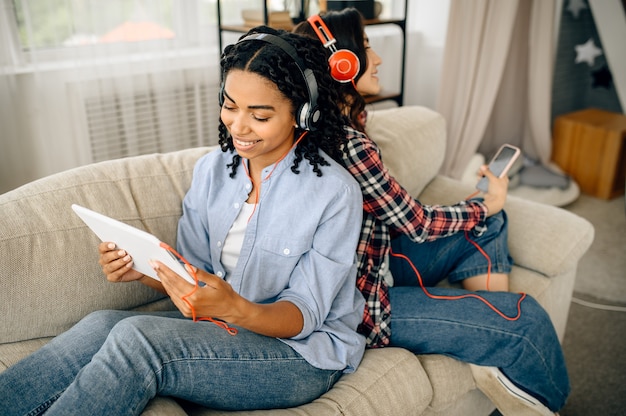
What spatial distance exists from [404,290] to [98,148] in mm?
1392

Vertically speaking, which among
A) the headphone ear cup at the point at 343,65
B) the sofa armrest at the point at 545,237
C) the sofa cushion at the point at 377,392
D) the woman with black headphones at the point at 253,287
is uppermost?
the headphone ear cup at the point at 343,65

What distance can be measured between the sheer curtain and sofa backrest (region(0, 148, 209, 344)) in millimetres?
859

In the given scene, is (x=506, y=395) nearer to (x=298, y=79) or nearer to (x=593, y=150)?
(x=298, y=79)

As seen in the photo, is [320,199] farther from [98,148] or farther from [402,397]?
[98,148]

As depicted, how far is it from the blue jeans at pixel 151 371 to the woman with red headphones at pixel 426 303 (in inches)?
10.8

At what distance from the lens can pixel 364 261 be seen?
1375 mm

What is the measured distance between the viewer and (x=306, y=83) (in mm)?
1125

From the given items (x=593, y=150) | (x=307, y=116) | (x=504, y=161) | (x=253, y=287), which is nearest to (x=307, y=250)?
(x=253, y=287)

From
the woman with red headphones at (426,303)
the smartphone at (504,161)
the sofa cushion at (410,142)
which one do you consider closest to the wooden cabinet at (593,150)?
the sofa cushion at (410,142)

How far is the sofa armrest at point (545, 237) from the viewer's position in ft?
5.38

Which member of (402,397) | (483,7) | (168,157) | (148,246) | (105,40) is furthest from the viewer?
(483,7)

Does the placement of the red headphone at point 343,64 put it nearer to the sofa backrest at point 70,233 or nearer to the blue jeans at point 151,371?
the sofa backrest at point 70,233

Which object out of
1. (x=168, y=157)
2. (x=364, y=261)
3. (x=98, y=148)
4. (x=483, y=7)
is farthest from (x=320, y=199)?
(x=483, y=7)

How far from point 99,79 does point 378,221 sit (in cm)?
130
